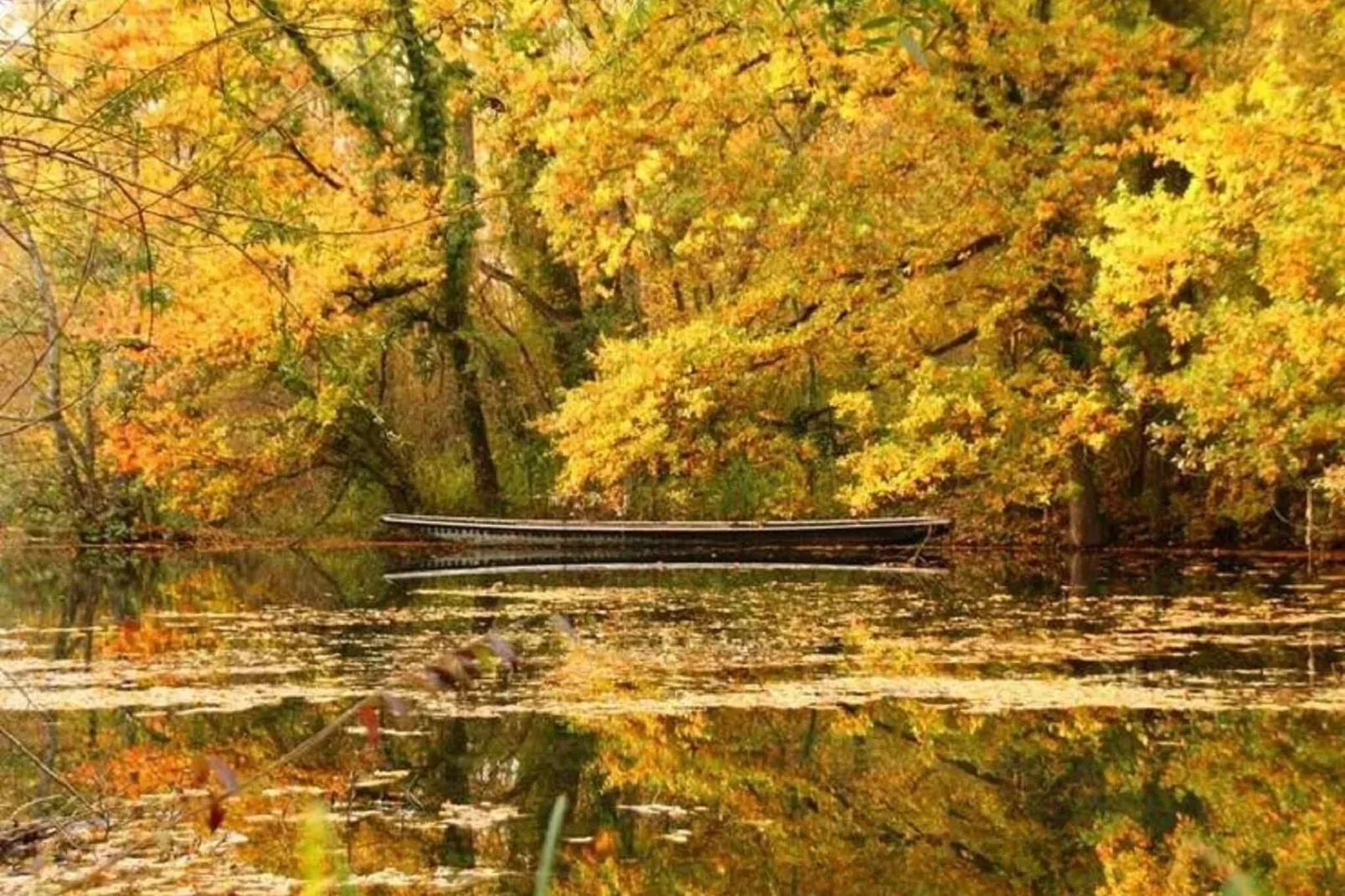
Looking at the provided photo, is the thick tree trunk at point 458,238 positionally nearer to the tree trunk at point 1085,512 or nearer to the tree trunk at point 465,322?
the tree trunk at point 465,322

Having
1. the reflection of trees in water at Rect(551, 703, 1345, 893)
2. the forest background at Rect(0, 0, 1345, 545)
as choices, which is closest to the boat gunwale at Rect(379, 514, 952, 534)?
the forest background at Rect(0, 0, 1345, 545)

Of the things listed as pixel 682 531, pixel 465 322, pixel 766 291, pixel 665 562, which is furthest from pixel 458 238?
pixel 766 291

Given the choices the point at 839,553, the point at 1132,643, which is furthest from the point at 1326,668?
the point at 839,553

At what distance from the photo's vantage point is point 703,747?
7.62 m

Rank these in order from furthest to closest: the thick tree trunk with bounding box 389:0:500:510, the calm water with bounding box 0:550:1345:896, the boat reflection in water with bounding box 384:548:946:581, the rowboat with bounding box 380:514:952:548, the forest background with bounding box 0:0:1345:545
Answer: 1. the rowboat with bounding box 380:514:952:548
2. the thick tree trunk with bounding box 389:0:500:510
3. the boat reflection in water with bounding box 384:548:946:581
4. the forest background with bounding box 0:0:1345:545
5. the calm water with bounding box 0:550:1345:896

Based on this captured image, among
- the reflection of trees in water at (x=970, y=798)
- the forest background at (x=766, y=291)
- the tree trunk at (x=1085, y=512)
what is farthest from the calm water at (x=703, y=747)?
the tree trunk at (x=1085, y=512)

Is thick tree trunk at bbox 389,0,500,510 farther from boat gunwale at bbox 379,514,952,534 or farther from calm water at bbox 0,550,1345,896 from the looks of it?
calm water at bbox 0,550,1345,896

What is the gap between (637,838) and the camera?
19.8ft

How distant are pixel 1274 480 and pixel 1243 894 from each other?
17.3 m

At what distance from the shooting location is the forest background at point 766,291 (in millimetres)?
13984

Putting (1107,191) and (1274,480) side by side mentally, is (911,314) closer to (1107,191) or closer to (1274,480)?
(1107,191)

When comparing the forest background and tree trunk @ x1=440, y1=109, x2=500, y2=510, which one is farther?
tree trunk @ x1=440, y1=109, x2=500, y2=510

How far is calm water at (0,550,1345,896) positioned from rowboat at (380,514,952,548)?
649 cm

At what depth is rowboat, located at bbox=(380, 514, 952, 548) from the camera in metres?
20.2
